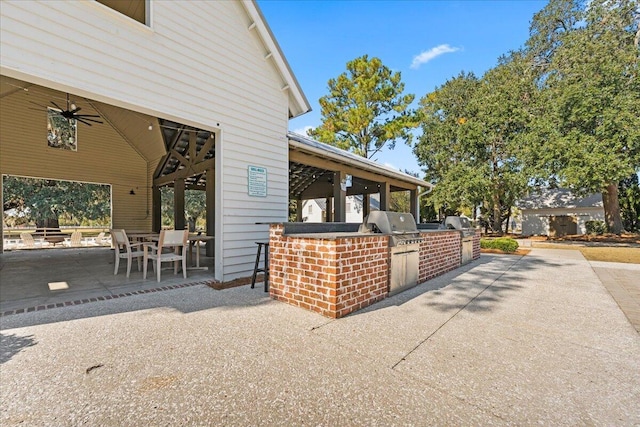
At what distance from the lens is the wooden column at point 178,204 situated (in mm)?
9031

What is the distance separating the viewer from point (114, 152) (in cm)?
1140

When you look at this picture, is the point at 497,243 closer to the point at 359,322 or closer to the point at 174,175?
the point at 359,322

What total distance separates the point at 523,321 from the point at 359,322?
1.98 meters

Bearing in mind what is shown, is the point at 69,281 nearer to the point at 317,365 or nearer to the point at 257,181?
the point at 257,181

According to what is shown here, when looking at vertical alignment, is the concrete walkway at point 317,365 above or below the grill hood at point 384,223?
below

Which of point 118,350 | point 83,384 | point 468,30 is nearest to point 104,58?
point 118,350

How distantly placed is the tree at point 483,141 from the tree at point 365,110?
245 cm

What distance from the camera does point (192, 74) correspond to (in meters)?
4.86

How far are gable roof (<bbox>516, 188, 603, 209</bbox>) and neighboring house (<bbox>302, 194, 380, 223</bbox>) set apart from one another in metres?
12.8

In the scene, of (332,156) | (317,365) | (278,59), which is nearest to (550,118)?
(332,156)

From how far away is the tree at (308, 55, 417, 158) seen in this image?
21.0m

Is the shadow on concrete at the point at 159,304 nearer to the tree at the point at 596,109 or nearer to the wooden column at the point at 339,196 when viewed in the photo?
the wooden column at the point at 339,196

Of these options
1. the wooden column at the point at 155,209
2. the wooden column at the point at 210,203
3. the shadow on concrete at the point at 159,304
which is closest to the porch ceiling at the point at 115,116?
the wooden column at the point at 155,209

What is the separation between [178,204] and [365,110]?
16.0 meters
